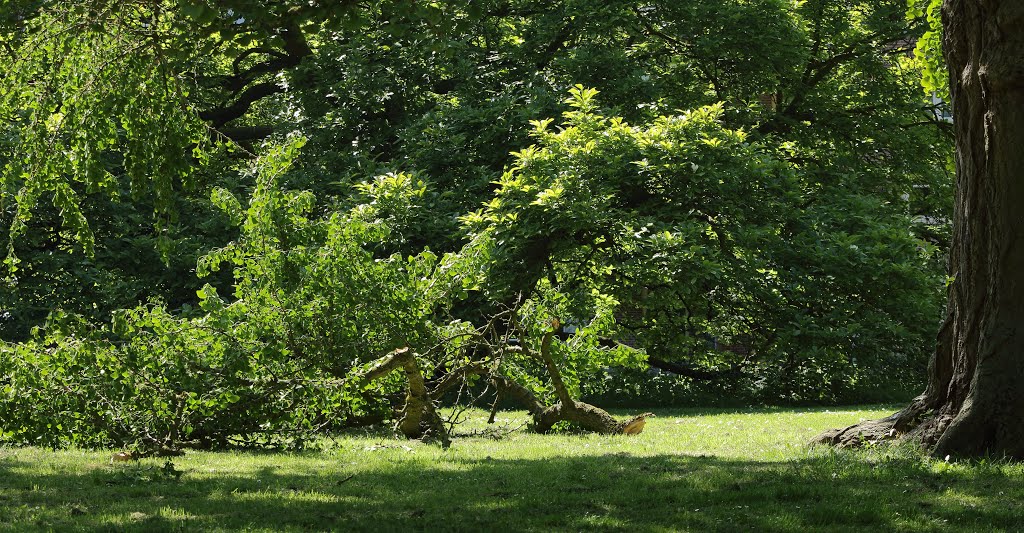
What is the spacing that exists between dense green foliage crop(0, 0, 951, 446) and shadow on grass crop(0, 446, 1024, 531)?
212 cm

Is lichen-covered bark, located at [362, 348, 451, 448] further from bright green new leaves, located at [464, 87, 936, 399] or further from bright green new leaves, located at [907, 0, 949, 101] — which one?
bright green new leaves, located at [907, 0, 949, 101]

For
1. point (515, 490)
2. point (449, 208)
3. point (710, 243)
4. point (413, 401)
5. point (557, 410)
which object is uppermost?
point (449, 208)

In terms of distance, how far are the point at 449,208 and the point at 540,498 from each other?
12635 mm

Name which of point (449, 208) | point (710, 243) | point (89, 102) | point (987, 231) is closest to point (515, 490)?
point (987, 231)

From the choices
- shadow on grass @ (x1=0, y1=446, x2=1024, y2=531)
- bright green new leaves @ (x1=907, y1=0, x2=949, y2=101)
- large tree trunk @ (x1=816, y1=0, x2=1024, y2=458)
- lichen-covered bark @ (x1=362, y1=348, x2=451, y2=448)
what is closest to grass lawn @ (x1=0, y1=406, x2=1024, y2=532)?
shadow on grass @ (x1=0, y1=446, x2=1024, y2=531)

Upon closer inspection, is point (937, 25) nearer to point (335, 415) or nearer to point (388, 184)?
point (335, 415)

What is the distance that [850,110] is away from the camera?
75.0 feet

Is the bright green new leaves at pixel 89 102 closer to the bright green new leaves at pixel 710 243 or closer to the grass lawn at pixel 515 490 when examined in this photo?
the grass lawn at pixel 515 490

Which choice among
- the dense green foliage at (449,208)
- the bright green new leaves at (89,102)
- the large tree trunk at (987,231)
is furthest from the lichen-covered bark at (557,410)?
the large tree trunk at (987,231)

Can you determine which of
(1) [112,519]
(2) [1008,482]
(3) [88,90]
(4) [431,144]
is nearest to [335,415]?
(3) [88,90]

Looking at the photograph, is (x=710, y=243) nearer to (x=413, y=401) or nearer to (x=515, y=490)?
(x=413, y=401)

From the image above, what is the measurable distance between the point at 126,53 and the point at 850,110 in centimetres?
1694

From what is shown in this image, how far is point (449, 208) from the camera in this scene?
63.2 feet

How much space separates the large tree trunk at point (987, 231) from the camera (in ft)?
26.3
